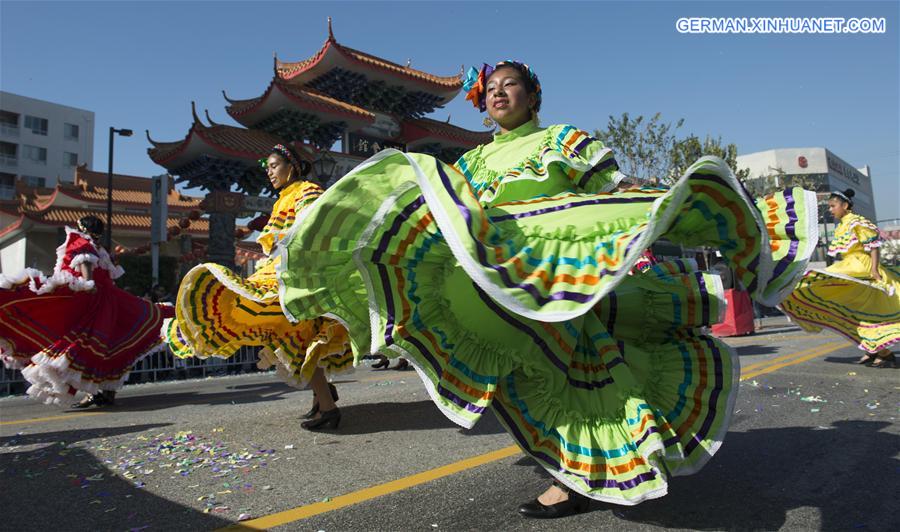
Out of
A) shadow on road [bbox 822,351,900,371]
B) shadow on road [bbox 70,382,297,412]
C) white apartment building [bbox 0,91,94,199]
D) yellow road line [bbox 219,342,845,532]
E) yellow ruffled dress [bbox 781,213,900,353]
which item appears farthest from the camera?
white apartment building [bbox 0,91,94,199]

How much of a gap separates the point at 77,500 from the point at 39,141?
6120cm

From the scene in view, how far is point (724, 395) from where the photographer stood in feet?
7.66

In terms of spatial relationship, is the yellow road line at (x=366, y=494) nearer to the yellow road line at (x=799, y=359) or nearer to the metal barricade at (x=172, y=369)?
the yellow road line at (x=799, y=359)

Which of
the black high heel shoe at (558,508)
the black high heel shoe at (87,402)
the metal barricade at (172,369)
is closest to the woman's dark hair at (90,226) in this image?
the black high heel shoe at (87,402)

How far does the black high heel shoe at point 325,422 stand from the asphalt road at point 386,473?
94mm

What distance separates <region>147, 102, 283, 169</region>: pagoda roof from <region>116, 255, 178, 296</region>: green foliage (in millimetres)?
8255

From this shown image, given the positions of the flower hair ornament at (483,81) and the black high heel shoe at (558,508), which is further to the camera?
the flower hair ornament at (483,81)

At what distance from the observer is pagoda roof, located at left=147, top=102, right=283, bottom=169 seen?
19344 mm

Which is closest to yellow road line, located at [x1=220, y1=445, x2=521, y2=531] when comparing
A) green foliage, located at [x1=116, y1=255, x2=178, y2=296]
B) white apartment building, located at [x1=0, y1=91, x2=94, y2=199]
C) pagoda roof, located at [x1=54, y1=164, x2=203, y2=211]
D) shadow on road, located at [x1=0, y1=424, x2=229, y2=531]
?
shadow on road, located at [x1=0, y1=424, x2=229, y2=531]

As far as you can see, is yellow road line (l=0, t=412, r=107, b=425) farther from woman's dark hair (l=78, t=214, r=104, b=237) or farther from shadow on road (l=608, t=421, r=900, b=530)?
shadow on road (l=608, t=421, r=900, b=530)

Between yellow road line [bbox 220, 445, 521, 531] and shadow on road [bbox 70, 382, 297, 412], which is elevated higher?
yellow road line [bbox 220, 445, 521, 531]

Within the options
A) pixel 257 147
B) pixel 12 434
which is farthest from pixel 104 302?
pixel 257 147

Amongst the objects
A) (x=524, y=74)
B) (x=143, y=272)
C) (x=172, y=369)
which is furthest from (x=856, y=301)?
(x=143, y=272)

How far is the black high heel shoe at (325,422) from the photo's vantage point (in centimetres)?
397
